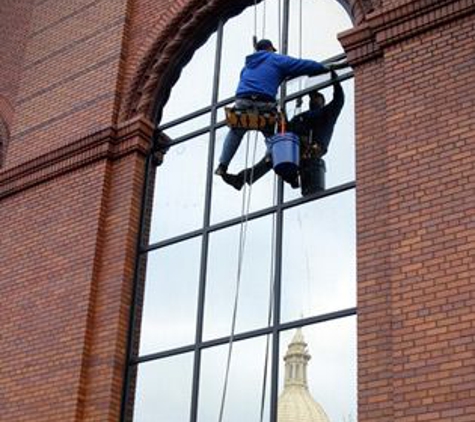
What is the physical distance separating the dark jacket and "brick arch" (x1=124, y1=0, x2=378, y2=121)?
2257 millimetres

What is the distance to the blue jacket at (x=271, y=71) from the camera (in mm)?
10289

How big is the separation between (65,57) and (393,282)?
20.8 feet

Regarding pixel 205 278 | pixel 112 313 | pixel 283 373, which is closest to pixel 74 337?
pixel 112 313

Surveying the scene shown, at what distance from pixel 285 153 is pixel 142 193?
2.48 metres

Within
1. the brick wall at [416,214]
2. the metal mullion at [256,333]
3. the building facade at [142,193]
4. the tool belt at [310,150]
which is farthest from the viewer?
the tool belt at [310,150]

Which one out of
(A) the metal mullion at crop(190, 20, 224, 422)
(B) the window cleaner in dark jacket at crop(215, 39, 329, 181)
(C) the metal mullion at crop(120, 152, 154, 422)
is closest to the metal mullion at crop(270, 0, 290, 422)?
(B) the window cleaner in dark jacket at crop(215, 39, 329, 181)

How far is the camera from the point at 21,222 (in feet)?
40.7

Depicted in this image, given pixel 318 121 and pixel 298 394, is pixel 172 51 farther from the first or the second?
pixel 298 394

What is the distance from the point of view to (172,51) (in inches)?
485

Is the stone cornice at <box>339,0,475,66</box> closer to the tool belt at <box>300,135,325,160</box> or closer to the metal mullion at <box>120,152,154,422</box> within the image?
the tool belt at <box>300,135,325,160</box>

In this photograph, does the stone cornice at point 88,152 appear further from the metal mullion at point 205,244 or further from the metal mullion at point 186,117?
the metal mullion at point 205,244

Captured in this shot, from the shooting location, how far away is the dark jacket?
1039 centimetres

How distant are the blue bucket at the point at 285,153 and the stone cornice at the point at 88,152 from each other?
95.4 inches

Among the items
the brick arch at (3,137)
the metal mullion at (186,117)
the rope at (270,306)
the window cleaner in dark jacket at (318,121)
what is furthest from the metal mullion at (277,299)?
the brick arch at (3,137)
